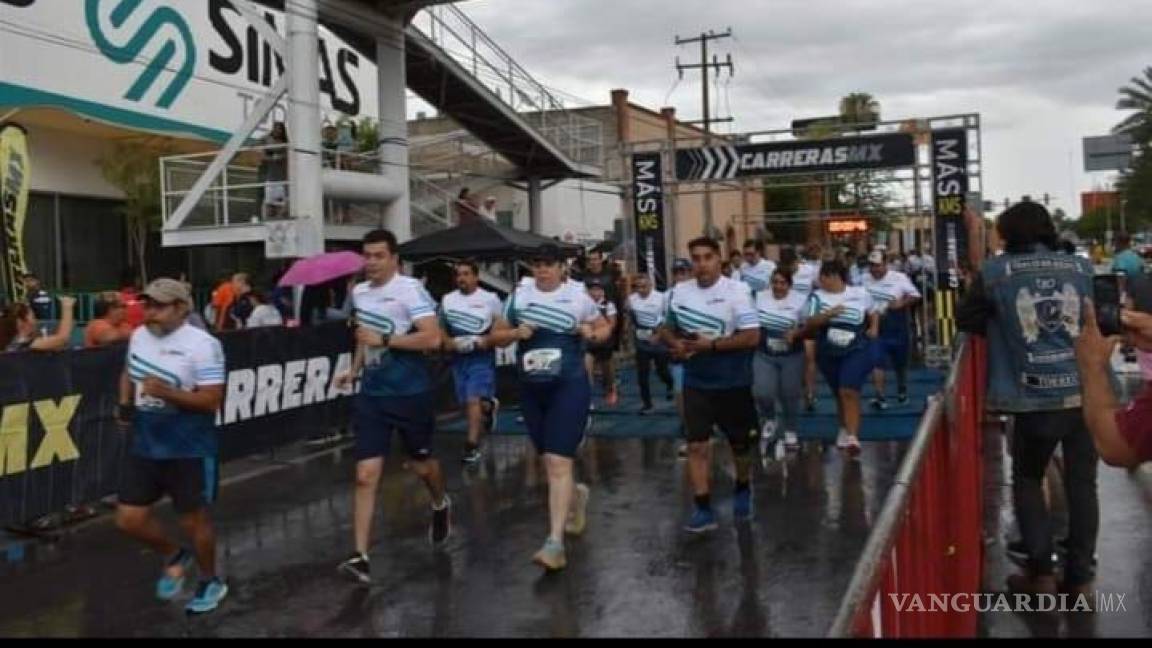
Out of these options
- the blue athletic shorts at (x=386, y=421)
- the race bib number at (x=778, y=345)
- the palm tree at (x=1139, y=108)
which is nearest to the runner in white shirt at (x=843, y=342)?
the race bib number at (x=778, y=345)

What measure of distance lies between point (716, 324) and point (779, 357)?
9.44 feet

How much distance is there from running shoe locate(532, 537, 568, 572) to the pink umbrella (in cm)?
760

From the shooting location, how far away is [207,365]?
588 centimetres

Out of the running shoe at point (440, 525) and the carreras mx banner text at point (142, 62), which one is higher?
the carreras mx banner text at point (142, 62)

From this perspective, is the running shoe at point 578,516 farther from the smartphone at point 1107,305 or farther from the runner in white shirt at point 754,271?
the runner in white shirt at point 754,271

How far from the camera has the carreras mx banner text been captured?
65.2 feet

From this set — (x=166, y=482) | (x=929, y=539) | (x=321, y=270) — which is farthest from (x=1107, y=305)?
(x=321, y=270)

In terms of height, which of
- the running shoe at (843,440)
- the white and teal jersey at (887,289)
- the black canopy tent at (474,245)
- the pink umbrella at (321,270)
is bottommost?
the running shoe at (843,440)

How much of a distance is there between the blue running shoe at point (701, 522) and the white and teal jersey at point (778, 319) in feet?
9.54

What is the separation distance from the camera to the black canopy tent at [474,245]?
52.9 ft

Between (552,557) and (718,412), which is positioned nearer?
(552,557)

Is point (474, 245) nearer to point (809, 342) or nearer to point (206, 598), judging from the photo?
point (809, 342)

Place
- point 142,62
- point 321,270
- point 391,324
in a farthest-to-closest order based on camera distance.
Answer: point 142,62 < point 321,270 < point 391,324

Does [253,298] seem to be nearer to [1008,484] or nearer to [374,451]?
[374,451]
